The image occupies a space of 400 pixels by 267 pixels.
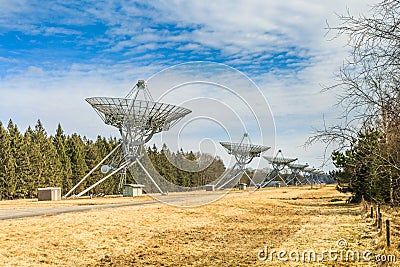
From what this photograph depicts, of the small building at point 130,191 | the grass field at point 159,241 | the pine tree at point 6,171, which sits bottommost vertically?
the grass field at point 159,241

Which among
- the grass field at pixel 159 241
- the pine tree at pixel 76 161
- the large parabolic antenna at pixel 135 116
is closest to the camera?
the grass field at pixel 159 241

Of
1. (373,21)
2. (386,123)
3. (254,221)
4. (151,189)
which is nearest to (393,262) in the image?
(386,123)

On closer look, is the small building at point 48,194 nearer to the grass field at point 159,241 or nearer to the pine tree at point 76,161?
the grass field at point 159,241

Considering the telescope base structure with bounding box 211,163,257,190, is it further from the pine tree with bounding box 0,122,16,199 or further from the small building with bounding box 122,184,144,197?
the pine tree with bounding box 0,122,16,199

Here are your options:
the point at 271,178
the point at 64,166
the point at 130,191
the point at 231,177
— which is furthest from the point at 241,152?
the point at 271,178

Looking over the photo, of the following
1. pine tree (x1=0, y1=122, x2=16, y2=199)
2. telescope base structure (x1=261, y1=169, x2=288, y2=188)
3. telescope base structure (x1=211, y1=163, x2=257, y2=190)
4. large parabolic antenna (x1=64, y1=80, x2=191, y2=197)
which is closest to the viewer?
large parabolic antenna (x1=64, y1=80, x2=191, y2=197)

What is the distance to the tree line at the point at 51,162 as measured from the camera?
5603 centimetres

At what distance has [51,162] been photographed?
66000 millimetres

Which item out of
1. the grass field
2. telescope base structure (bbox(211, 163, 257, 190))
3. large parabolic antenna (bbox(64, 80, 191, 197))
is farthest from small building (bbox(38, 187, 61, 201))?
telescope base structure (bbox(211, 163, 257, 190))

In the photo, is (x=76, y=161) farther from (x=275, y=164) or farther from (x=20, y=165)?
(x=275, y=164)

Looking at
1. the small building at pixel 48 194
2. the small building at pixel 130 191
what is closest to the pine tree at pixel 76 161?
the small building at pixel 130 191

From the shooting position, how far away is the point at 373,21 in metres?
4.64

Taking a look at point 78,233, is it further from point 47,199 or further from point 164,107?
point 47,199

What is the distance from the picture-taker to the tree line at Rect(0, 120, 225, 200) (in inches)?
2206
